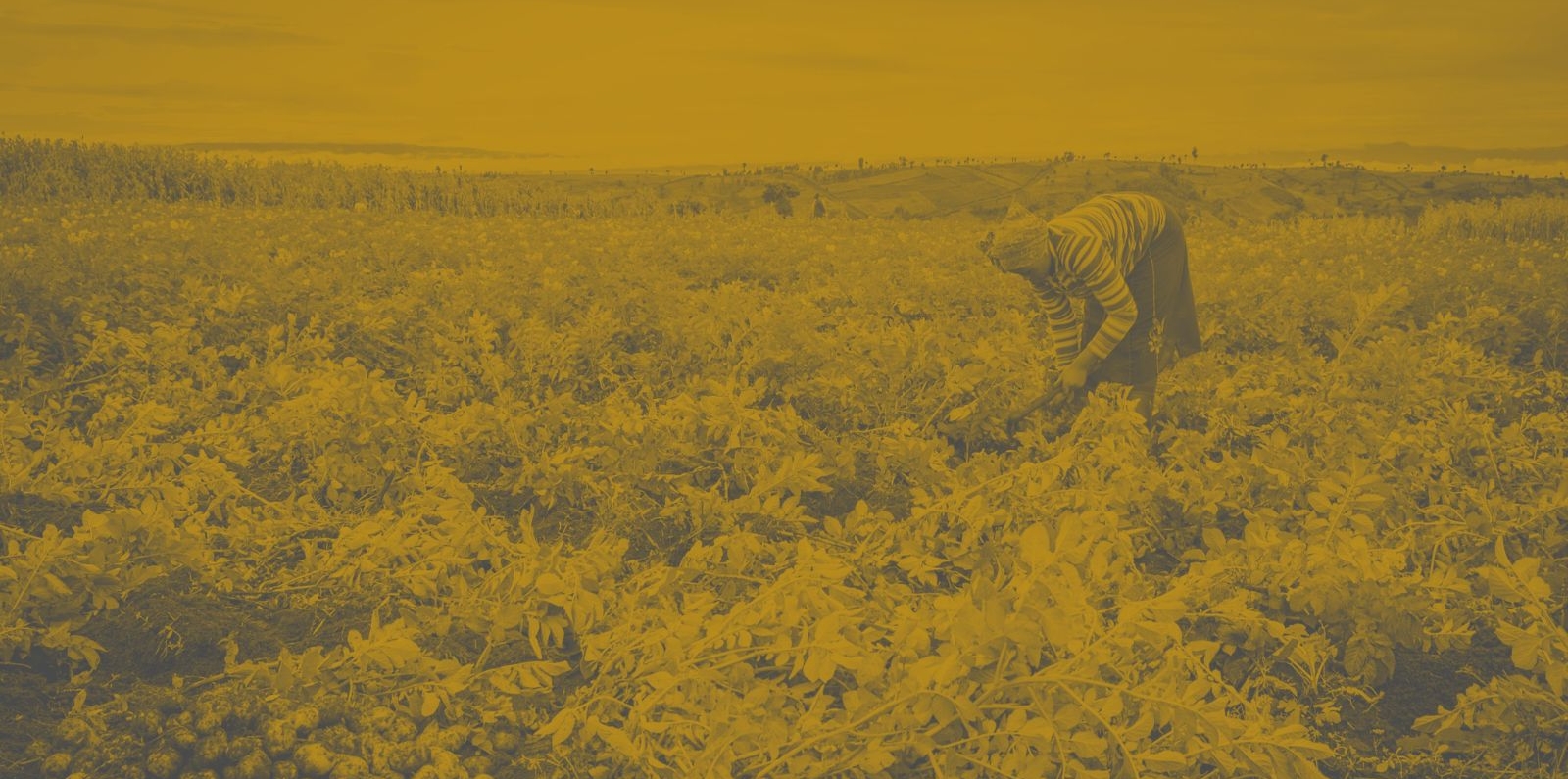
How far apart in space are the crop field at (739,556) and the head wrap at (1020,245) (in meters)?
0.36

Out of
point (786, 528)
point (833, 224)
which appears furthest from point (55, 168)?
point (786, 528)

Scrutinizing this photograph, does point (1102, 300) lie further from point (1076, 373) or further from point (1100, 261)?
point (1076, 373)

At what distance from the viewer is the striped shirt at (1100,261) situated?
13.0ft

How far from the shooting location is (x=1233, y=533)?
141 inches

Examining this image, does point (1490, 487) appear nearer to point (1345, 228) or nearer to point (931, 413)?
point (931, 413)

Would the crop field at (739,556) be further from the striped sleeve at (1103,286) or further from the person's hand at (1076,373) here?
the striped sleeve at (1103,286)

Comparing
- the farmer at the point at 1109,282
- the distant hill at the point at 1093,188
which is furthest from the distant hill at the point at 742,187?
the farmer at the point at 1109,282

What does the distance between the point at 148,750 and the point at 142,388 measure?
8.35ft

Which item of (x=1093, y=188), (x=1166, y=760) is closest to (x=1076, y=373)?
(x=1166, y=760)

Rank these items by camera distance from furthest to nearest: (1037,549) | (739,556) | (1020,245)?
(1020,245)
(739,556)
(1037,549)

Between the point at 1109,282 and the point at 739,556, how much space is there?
2298 mm

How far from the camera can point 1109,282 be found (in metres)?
4.01

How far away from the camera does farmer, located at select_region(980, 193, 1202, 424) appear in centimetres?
397

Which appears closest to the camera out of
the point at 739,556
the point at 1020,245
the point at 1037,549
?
the point at 1037,549
